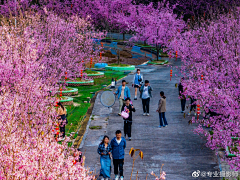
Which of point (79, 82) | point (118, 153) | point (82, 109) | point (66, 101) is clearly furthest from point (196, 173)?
point (79, 82)

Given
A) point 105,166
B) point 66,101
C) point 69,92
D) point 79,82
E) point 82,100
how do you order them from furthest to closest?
point 79,82 < point 69,92 < point 82,100 < point 66,101 < point 105,166

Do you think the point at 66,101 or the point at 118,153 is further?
the point at 66,101

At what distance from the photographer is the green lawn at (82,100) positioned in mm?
18438

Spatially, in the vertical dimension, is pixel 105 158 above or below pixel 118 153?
below

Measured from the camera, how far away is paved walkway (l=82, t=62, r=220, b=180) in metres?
12.4

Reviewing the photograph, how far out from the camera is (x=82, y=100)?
80.4 ft

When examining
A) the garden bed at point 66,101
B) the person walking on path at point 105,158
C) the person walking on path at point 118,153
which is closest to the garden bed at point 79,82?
the garden bed at point 66,101

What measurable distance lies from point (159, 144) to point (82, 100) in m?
10.6

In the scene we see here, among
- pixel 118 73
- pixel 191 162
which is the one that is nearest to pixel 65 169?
pixel 191 162

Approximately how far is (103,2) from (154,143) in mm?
52892

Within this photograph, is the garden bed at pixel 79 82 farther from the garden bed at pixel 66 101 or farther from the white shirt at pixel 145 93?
the white shirt at pixel 145 93

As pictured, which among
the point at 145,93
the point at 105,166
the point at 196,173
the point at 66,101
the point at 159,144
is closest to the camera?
the point at 105,166

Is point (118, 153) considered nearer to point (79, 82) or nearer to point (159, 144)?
point (159, 144)

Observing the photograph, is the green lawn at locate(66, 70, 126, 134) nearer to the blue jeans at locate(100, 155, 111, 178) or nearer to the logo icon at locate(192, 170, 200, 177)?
the blue jeans at locate(100, 155, 111, 178)
